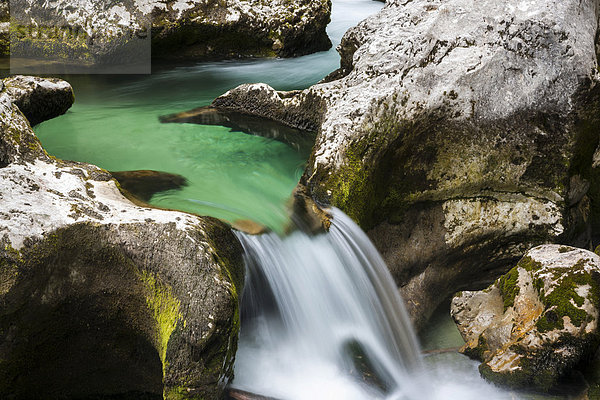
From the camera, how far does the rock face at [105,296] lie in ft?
11.9

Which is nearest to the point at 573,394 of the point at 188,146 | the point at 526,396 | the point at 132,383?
the point at 526,396

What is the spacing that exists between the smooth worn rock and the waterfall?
3869mm

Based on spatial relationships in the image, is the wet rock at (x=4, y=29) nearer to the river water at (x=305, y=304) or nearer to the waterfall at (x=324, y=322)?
the river water at (x=305, y=304)

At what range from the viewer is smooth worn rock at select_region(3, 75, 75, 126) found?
7.05 meters

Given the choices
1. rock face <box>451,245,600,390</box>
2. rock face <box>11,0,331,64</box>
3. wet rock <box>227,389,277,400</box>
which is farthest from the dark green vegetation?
rock face <box>11,0,331,64</box>

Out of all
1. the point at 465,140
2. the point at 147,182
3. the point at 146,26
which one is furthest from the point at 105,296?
the point at 146,26

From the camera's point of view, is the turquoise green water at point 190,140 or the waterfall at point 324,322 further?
the turquoise green water at point 190,140

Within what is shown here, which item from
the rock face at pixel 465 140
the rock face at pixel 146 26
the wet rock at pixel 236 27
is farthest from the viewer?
the wet rock at pixel 236 27

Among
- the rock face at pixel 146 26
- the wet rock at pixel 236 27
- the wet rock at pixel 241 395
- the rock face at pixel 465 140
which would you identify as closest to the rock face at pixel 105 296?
the wet rock at pixel 241 395

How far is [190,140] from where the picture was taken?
7.52m

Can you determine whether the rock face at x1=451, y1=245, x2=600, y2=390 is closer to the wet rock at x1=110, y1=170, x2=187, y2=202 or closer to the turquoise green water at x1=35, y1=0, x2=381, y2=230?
the turquoise green water at x1=35, y1=0, x2=381, y2=230

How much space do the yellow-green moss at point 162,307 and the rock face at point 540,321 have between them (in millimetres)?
2487

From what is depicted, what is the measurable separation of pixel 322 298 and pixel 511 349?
1.54 metres

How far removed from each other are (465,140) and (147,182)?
3.12 meters
